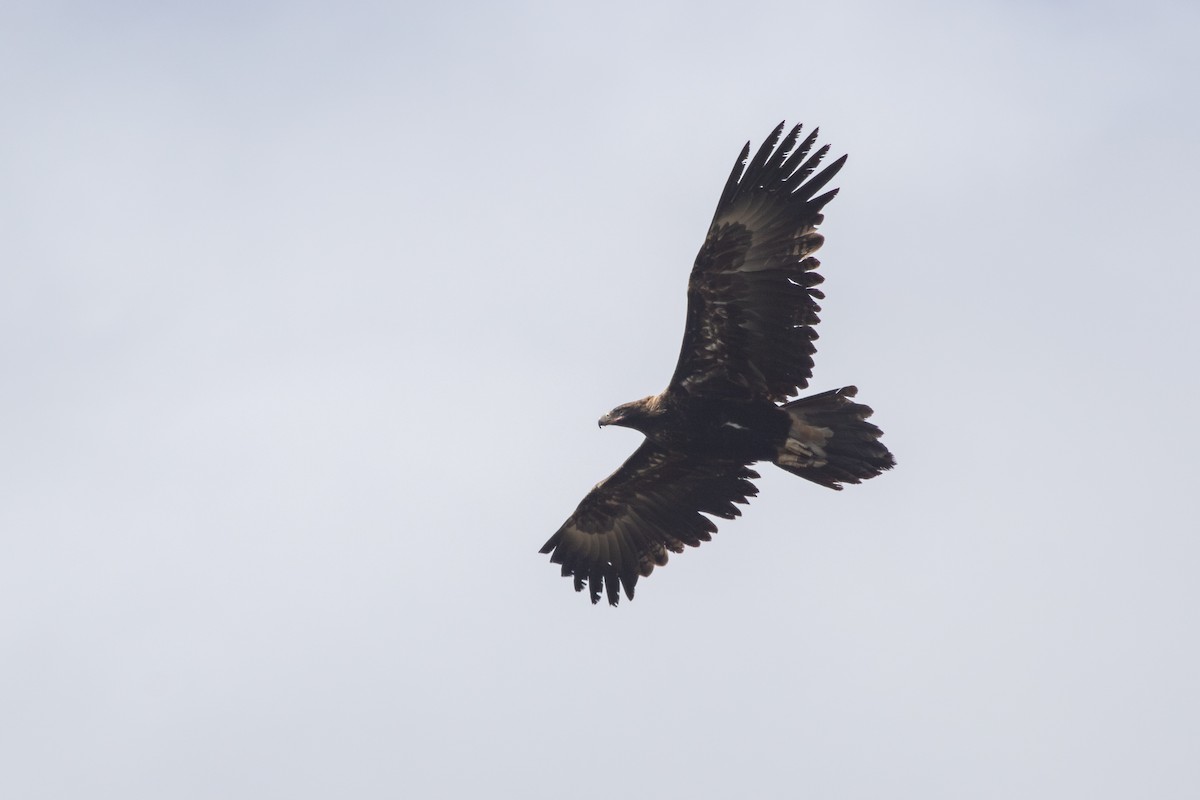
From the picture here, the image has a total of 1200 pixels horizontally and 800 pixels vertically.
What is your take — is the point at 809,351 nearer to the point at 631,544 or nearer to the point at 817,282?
the point at 817,282

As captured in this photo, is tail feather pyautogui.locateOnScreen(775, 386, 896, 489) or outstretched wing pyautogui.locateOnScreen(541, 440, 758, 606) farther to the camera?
outstretched wing pyautogui.locateOnScreen(541, 440, 758, 606)

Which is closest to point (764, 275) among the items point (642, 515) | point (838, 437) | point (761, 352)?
point (761, 352)

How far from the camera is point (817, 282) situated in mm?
17594

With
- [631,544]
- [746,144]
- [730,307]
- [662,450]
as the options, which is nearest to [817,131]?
[746,144]

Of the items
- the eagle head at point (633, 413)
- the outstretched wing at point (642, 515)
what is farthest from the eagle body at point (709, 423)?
the outstretched wing at point (642, 515)

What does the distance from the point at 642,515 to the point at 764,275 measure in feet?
12.9

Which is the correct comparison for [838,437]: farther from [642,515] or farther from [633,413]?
[642,515]

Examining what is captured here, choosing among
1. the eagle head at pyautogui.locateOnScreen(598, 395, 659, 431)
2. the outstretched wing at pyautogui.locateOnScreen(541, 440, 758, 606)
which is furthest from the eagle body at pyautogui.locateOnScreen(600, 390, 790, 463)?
the outstretched wing at pyautogui.locateOnScreen(541, 440, 758, 606)

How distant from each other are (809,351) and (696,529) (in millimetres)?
3136

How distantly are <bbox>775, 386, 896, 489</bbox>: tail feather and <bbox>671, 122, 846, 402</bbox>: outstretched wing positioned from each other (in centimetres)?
32

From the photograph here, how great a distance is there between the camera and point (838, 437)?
58.4 ft

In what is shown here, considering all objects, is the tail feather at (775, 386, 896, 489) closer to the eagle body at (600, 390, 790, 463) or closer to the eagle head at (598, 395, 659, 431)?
the eagle body at (600, 390, 790, 463)

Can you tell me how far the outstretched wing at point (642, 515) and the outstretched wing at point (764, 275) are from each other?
175 cm

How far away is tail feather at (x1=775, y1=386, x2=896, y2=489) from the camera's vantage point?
1777 cm
